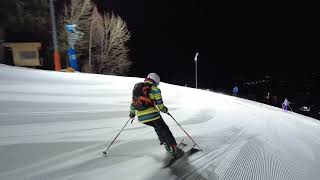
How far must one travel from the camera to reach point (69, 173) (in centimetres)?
566

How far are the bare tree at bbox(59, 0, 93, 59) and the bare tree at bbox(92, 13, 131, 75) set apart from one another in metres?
1.80

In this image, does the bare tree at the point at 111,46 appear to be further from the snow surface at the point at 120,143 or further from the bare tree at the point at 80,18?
the snow surface at the point at 120,143

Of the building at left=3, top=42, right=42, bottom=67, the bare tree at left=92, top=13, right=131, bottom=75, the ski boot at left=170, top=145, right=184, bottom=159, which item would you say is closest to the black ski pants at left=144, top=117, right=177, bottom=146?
the ski boot at left=170, top=145, right=184, bottom=159

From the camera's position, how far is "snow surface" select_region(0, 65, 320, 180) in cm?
597

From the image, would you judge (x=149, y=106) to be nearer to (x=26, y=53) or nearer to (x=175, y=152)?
(x=175, y=152)

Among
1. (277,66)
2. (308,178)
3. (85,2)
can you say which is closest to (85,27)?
(85,2)

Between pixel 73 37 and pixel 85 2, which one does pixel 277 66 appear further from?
pixel 73 37

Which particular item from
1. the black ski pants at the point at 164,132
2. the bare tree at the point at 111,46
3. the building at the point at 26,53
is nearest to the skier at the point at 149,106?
the black ski pants at the point at 164,132

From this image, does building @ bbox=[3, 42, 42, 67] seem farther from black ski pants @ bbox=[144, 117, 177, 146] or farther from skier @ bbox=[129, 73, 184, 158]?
black ski pants @ bbox=[144, 117, 177, 146]

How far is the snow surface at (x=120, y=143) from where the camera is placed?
597 centimetres

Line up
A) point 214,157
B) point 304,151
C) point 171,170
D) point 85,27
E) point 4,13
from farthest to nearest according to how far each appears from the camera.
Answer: point 85,27, point 4,13, point 304,151, point 214,157, point 171,170

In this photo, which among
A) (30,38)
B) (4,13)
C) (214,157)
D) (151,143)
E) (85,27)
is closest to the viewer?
(214,157)

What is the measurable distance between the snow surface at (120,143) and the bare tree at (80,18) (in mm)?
27977

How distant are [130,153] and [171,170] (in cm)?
126
